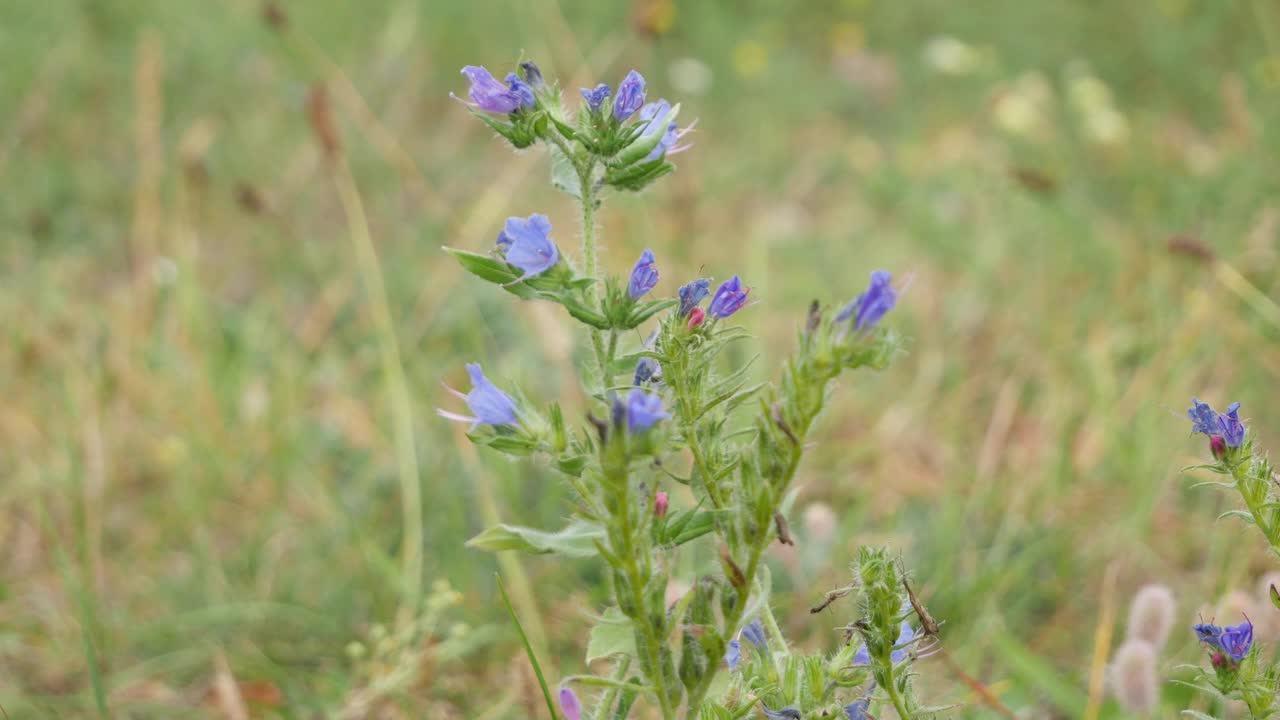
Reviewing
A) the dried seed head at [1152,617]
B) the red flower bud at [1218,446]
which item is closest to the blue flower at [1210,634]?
the red flower bud at [1218,446]

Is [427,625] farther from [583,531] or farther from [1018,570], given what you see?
[1018,570]

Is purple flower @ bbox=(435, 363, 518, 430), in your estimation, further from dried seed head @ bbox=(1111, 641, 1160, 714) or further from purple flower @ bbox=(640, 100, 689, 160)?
dried seed head @ bbox=(1111, 641, 1160, 714)

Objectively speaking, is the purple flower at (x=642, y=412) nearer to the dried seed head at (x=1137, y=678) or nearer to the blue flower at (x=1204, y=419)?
the blue flower at (x=1204, y=419)

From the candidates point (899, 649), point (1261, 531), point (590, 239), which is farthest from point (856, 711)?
point (590, 239)

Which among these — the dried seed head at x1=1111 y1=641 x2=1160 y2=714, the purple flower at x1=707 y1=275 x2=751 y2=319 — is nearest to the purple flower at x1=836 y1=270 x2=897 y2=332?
the purple flower at x1=707 y1=275 x2=751 y2=319

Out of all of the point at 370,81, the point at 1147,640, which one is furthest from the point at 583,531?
the point at 370,81
